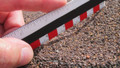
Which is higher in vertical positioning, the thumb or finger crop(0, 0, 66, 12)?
finger crop(0, 0, 66, 12)

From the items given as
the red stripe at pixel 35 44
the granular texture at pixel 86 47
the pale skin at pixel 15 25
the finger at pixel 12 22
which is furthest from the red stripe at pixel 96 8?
the finger at pixel 12 22

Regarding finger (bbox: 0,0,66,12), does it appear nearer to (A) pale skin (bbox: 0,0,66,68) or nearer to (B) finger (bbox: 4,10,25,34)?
(A) pale skin (bbox: 0,0,66,68)

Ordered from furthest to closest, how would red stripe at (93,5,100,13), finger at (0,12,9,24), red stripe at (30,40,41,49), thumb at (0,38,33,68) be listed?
finger at (0,12,9,24), red stripe at (93,5,100,13), red stripe at (30,40,41,49), thumb at (0,38,33,68)

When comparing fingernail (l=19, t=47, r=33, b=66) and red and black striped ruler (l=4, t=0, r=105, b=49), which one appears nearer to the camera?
fingernail (l=19, t=47, r=33, b=66)

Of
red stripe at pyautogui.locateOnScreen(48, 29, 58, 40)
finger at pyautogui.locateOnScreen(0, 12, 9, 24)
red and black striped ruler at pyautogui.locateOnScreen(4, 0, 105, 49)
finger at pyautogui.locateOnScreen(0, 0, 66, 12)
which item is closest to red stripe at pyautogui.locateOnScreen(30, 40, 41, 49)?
red and black striped ruler at pyautogui.locateOnScreen(4, 0, 105, 49)

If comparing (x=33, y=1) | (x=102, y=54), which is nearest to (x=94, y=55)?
(x=102, y=54)

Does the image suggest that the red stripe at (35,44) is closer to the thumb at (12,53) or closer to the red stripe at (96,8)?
the thumb at (12,53)

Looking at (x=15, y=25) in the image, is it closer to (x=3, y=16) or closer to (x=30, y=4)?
(x=3, y=16)

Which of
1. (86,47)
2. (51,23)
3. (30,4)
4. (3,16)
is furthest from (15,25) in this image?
(86,47)
